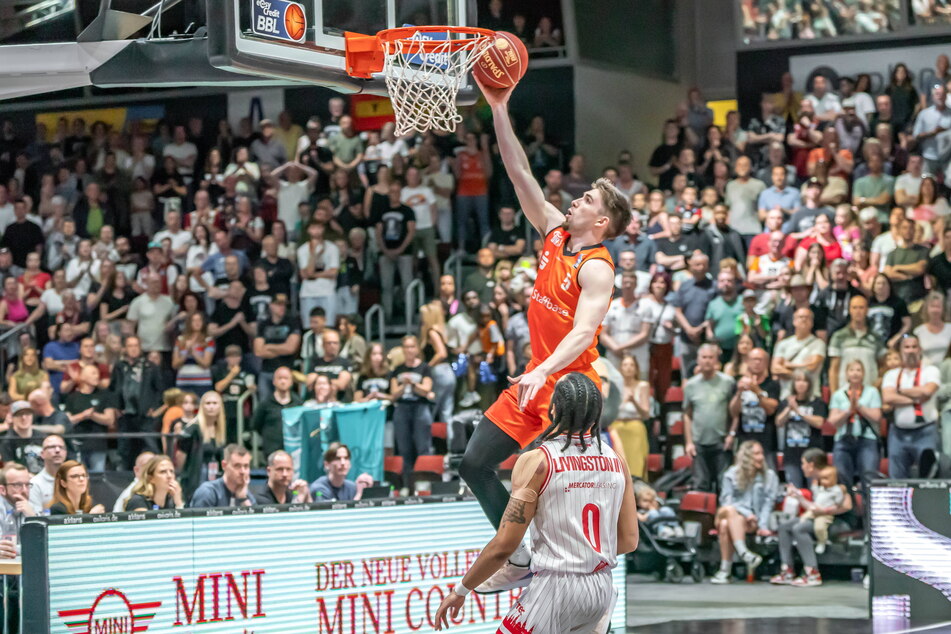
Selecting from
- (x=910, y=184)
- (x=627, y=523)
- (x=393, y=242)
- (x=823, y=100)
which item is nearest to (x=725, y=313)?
(x=910, y=184)

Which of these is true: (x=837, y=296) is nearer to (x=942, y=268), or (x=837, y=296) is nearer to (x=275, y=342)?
(x=942, y=268)

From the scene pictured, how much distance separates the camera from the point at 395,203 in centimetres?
1767

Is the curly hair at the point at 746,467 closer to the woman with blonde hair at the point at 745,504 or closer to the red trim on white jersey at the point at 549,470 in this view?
the woman with blonde hair at the point at 745,504

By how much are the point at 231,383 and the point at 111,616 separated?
819 cm

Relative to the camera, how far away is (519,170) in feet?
21.7

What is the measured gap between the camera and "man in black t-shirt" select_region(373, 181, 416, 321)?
17.5 m

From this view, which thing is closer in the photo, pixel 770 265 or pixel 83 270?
pixel 770 265

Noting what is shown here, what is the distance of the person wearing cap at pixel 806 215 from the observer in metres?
15.6

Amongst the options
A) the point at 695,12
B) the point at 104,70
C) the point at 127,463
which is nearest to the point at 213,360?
the point at 127,463

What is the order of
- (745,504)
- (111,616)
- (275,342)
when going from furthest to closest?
(275,342) → (745,504) → (111,616)

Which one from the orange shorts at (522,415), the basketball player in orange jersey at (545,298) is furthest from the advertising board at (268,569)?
the orange shorts at (522,415)

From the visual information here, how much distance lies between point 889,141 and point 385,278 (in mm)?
6297

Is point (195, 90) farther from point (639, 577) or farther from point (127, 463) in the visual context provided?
point (639, 577)

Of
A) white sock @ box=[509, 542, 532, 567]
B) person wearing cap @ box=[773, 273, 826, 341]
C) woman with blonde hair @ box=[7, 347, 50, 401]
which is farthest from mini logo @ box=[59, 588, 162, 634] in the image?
person wearing cap @ box=[773, 273, 826, 341]
